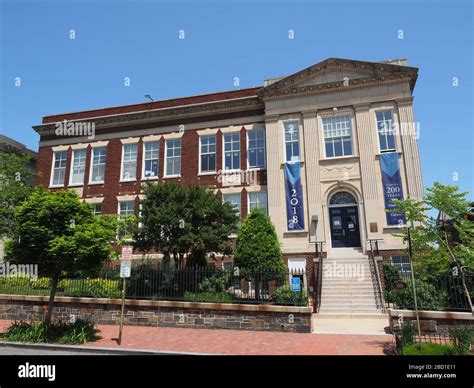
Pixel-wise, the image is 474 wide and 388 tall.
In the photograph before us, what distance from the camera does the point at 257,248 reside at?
16.2 m

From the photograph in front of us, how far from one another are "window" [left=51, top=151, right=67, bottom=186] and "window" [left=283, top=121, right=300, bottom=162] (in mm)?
17320

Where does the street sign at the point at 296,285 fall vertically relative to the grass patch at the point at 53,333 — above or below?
→ above

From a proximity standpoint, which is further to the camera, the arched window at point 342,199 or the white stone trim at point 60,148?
the white stone trim at point 60,148

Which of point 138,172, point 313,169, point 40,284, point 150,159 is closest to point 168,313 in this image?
point 40,284

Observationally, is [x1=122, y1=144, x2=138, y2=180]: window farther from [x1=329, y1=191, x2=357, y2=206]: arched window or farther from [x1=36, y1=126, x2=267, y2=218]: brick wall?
[x1=329, y1=191, x2=357, y2=206]: arched window

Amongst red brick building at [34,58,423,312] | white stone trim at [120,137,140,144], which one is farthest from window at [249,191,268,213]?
white stone trim at [120,137,140,144]

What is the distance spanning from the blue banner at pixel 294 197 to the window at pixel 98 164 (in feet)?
45.7

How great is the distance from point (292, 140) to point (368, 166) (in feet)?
16.2

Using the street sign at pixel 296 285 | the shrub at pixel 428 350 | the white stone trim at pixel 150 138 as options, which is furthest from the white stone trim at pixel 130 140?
the shrub at pixel 428 350

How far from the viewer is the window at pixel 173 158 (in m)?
24.7

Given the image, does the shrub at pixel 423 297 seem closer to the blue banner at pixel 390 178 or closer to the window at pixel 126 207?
the blue banner at pixel 390 178

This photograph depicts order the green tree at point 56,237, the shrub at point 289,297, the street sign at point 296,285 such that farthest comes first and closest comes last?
the street sign at point 296,285, the shrub at point 289,297, the green tree at point 56,237

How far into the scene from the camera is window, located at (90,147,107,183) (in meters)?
26.2
